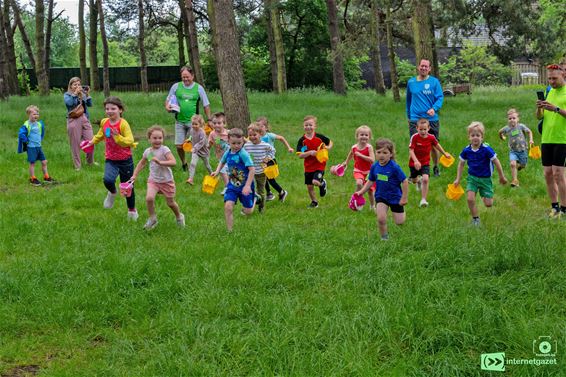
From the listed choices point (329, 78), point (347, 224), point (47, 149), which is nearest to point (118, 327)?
point (347, 224)

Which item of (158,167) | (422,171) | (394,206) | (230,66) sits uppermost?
(230,66)

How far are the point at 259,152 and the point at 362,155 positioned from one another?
1.83 metres

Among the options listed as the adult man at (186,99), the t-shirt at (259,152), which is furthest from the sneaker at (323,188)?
the adult man at (186,99)

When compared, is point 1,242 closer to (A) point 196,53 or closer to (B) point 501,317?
(B) point 501,317

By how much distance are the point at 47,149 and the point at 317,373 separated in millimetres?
12939

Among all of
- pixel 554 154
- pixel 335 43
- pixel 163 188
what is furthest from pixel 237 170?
pixel 335 43

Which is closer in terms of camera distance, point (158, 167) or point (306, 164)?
point (158, 167)

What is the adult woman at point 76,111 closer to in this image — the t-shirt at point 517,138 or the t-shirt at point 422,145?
the t-shirt at point 422,145

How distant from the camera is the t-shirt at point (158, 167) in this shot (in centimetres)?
875

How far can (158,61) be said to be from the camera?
88.1 m

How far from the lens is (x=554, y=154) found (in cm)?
873

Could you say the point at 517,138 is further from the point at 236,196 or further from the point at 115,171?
the point at 115,171

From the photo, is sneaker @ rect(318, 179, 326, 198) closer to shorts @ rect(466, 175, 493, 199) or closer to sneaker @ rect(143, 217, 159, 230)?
shorts @ rect(466, 175, 493, 199)

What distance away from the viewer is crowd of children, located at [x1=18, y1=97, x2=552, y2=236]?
791 cm
